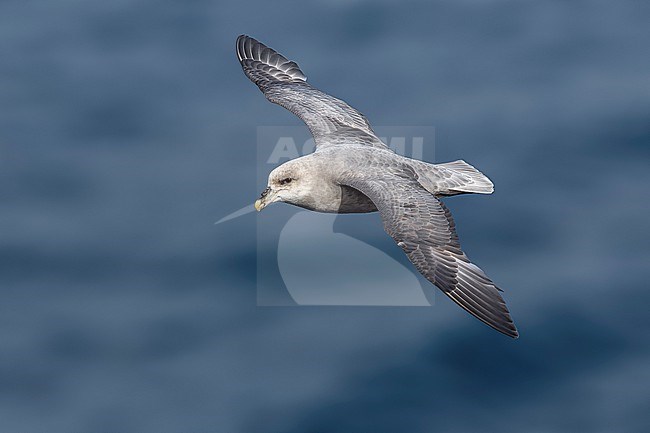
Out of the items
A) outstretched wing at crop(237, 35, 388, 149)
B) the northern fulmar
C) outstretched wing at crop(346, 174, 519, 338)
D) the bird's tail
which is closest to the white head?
the northern fulmar

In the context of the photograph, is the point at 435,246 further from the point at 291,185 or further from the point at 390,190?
the point at 291,185

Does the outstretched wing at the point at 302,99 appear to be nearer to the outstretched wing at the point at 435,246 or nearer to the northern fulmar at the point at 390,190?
the northern fulmar at the point at 390,190

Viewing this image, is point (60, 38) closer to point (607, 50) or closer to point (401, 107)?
point (401, 107)

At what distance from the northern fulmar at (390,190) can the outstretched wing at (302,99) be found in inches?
0.5

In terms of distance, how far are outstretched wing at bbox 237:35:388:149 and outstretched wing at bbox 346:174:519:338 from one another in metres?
1.93

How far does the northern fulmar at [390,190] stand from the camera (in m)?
14.2

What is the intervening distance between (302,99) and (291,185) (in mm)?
2577

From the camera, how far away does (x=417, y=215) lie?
1455 centimetres

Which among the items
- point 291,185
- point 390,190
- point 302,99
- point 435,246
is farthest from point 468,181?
point 302,99

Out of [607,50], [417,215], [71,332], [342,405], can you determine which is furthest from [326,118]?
[607,50]

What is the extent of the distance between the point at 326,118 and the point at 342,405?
14.5 feet

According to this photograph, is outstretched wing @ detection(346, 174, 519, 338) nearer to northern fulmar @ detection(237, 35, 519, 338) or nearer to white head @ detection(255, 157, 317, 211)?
northern fulmar @ detection(237, 35, 519, 338)

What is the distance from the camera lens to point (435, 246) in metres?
14.4

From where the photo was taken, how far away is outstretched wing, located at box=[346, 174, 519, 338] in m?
14.1
